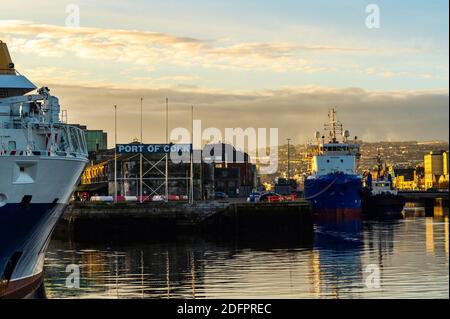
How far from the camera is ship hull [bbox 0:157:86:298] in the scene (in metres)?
34.5

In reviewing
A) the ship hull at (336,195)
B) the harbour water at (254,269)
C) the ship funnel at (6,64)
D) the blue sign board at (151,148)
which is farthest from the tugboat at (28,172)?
the ship hull at (336,195)

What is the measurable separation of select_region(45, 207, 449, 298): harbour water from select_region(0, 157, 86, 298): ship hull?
1.85 m

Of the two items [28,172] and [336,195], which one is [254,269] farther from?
[336,195]

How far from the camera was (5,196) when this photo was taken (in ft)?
113

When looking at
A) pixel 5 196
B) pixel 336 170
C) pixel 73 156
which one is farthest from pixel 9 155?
pixel 336 170

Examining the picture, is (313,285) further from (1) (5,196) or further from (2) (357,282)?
(1) (5,196)

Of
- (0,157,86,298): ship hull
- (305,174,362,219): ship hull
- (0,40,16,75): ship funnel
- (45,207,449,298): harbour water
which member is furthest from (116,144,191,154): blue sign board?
(0,157,86,298): ship hull

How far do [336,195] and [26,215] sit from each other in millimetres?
88767

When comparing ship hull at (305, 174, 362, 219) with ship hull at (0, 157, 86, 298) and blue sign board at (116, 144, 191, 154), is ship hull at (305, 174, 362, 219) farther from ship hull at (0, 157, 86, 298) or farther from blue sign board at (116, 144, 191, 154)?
ship hull at (0, 157, 86, 298)

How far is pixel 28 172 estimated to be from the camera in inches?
1384

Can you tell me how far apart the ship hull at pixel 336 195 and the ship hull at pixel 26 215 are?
274ft

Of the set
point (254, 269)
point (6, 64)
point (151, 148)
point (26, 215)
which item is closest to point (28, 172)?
point (26, 215)

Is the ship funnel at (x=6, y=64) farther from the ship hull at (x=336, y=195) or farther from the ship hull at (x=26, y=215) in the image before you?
the ship hull at (x=336, y=195)

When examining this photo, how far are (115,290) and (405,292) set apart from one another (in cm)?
1242
